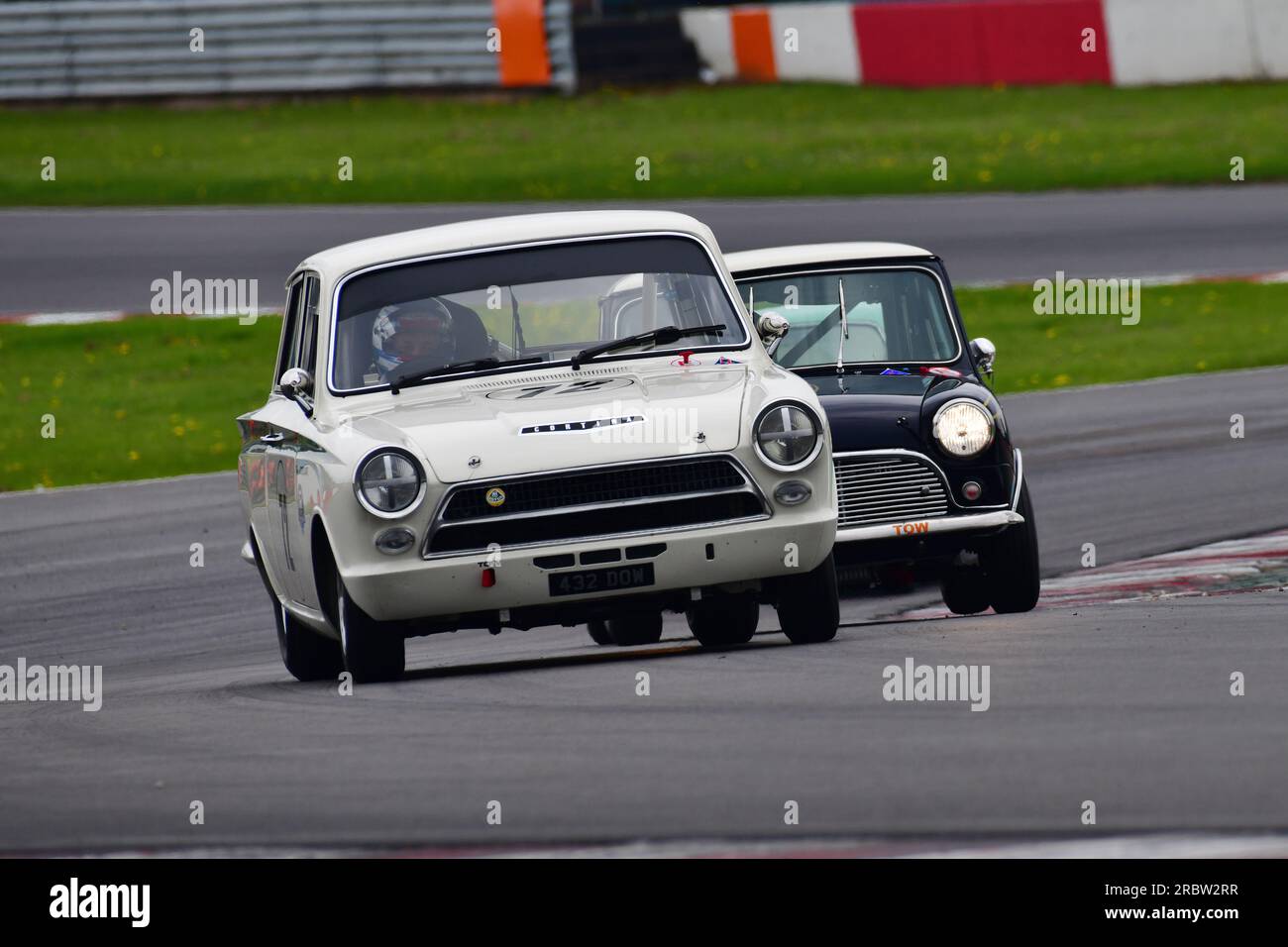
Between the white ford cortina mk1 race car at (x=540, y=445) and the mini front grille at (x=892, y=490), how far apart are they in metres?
1.00

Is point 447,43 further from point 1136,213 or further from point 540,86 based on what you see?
point 1136,213

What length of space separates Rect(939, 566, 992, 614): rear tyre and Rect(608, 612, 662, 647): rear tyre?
1303 millimetres

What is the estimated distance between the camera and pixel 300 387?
825 centimetres

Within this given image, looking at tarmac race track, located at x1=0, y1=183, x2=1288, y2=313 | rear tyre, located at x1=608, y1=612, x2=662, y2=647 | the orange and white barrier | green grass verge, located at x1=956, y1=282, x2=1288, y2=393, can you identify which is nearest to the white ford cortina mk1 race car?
rear tyre, located at x1=608, y1=612, x2=662, y2=647

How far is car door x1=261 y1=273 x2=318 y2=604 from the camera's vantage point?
7.96 meters

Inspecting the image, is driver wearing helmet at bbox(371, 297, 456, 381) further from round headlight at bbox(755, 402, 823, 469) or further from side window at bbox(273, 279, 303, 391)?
round headlight at bbox(755, 402, 823, 469)

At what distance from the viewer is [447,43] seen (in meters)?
29.7

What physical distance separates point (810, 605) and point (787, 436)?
64cm

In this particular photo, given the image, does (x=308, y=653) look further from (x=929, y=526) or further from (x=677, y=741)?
(x=677, y=741)

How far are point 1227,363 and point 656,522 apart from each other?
434 inches

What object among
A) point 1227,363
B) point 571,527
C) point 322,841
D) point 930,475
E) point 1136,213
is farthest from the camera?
point 1136,213

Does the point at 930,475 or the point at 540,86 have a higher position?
the point at 540,86

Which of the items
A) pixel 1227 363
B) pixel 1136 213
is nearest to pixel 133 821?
pixel 1227 363

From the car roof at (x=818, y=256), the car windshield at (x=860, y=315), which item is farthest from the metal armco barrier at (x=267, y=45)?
the car windshield at (x=860, y=315)
